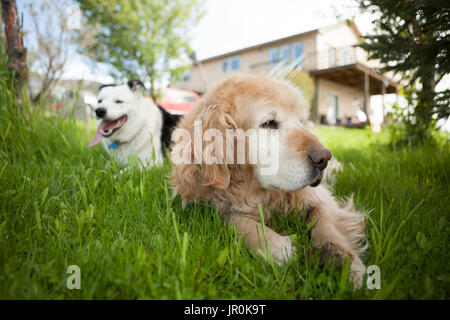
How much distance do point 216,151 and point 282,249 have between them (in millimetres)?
752

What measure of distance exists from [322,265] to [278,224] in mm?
429

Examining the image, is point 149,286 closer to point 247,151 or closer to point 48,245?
point 48,245

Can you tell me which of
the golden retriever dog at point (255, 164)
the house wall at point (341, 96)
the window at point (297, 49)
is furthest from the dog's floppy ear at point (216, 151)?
the window at point (297, 49)

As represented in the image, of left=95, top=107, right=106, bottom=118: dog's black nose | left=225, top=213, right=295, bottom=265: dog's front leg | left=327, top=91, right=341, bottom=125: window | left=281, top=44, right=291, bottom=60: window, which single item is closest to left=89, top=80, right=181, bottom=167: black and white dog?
left=95, top=107, right=106, bottom=118: dog's black nose

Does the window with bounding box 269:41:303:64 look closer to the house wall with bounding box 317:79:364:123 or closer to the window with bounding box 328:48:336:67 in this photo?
the window with bounding box 328:48:336:67

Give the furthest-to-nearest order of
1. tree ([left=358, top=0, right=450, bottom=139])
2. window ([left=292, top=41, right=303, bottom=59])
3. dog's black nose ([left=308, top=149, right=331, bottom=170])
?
window ([left=292, top=41, right=303, bottom=59]) → tree ([left=358, top=0, right=450, bottom=139]) → dog's black nose ([left=308, top=149, right=331, bottom=170])

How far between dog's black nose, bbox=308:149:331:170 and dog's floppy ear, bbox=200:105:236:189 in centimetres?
54

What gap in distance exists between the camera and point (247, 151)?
5.77ft

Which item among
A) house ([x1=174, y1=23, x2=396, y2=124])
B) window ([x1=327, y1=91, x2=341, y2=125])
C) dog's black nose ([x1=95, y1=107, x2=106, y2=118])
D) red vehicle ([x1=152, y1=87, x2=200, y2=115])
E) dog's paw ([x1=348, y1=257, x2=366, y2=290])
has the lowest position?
dog's paw ([x1=348, y1=257, x2=366, y2=290])

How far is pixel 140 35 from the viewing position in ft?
48.0

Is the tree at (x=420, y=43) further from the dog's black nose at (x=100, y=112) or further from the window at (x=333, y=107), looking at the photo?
the window at (x=333, y=107)

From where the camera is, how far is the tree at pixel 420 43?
1925mm

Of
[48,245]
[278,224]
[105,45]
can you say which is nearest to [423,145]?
[278,224]

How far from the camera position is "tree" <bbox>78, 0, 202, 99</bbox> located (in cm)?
1394
